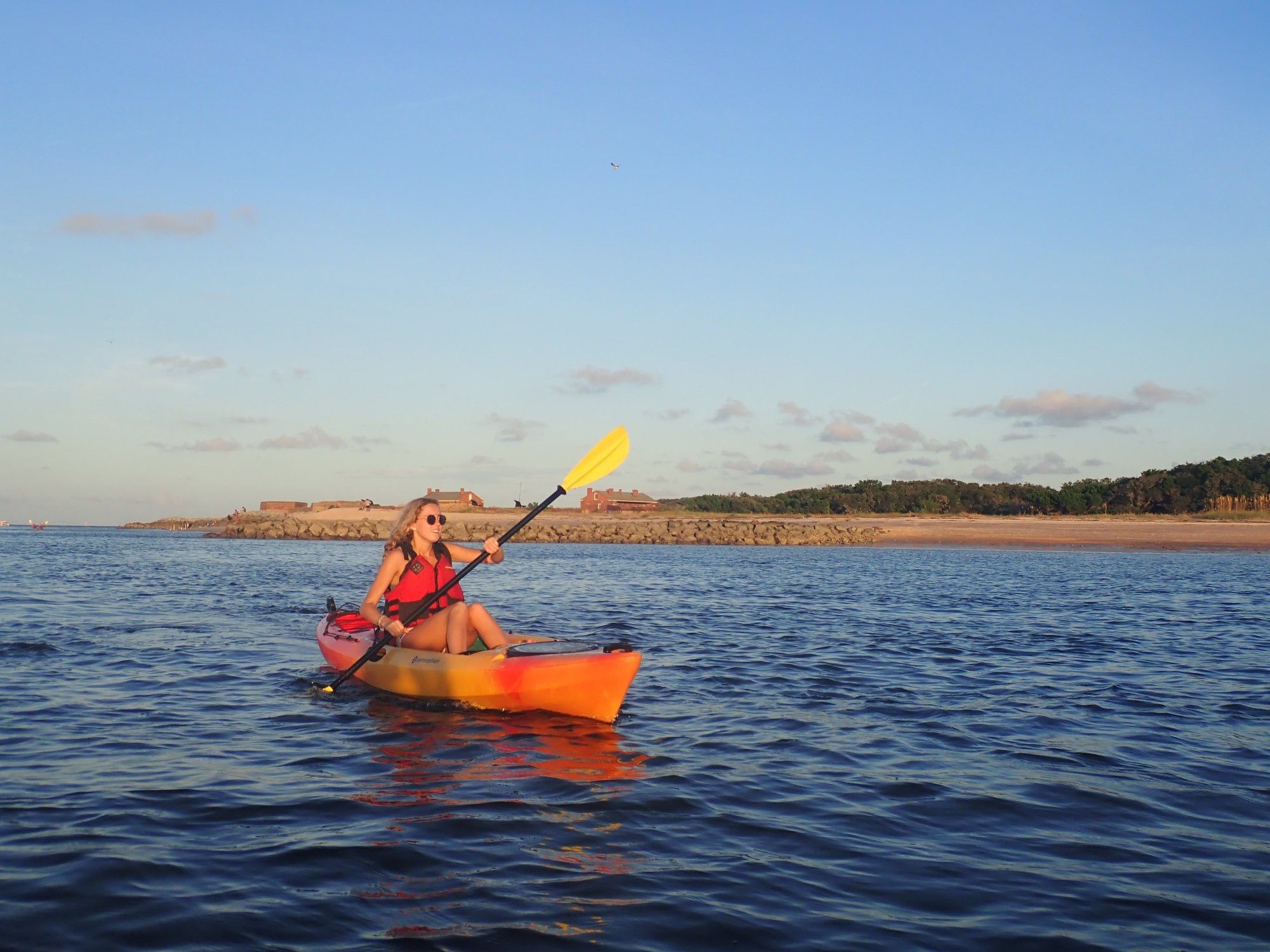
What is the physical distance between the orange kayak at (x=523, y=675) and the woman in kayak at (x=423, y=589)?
0.17m

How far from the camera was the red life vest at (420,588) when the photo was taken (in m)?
8.45

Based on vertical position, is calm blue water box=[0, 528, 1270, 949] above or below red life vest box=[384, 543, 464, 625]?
below

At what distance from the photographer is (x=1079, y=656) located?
417 inches

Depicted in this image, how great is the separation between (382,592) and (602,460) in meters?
2.60

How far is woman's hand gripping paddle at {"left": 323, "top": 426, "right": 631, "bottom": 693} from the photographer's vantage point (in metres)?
8.37

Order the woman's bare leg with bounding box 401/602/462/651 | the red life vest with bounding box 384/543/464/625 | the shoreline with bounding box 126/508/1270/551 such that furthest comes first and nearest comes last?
1. the shoreline with bounding box 126/508/1270/551
2. the red life vest with bounding box 384/543/464/625
3. the woman's bare leg with bounding box 401/602/462/651

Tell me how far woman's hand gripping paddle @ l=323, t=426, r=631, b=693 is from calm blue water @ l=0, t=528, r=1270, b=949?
0.43 meters

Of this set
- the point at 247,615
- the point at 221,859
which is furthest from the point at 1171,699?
the point at 247,615

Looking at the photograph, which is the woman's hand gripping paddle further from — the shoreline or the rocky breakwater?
the rocky breakwater

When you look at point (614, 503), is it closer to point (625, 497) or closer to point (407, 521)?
point (625, 497)

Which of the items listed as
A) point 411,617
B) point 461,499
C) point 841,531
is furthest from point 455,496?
point 411,617

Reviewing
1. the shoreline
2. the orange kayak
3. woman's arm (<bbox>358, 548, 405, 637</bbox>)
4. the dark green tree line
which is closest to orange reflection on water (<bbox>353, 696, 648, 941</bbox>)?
the orange kayak

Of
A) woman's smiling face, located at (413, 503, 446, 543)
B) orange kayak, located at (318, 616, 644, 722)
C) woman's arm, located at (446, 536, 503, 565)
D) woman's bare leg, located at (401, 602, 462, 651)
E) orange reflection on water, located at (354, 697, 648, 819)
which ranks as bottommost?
orange reflection on water, located at (354, 697, 648, 819)

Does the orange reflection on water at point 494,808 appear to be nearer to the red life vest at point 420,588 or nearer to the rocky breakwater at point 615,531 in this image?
the red life vest at point 420,588
